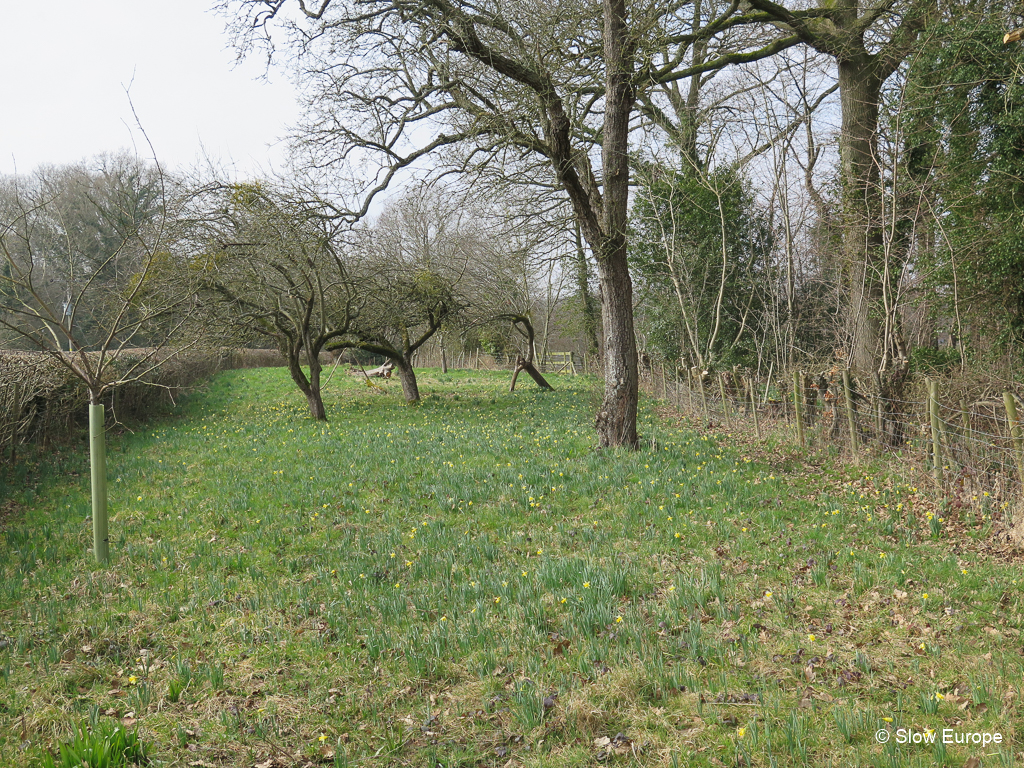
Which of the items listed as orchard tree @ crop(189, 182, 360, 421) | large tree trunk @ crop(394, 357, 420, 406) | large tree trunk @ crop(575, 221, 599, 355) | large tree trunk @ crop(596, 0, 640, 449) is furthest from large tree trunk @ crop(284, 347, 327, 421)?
large tree trunk @ crop(575, 221, 599, 355)

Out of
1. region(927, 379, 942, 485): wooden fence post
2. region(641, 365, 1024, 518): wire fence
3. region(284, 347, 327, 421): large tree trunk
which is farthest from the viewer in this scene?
region(284, 347, 327, 421): large tree trunk

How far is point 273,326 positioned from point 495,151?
28.5 feet

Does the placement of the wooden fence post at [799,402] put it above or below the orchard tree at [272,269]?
below

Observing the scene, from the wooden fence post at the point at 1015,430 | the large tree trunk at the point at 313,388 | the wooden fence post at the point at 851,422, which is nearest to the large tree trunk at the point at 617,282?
the wooden fence post at the point at 851,422

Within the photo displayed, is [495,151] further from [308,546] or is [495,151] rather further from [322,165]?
[308,546]

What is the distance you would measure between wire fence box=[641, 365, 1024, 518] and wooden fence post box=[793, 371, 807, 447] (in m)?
0.02

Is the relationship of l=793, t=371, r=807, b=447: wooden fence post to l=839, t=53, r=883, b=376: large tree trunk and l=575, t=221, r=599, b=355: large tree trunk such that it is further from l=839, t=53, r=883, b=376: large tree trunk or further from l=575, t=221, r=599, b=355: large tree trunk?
l=575, t=221, r=599, b=355: large tree trunk

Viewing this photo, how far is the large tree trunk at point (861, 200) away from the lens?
1173cm

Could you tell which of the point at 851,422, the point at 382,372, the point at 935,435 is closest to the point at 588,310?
the point at 382,372

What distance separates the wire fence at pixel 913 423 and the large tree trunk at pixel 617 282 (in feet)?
8.50

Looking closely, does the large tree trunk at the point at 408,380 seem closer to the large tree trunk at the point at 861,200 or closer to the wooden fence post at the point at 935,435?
the large tree trunk at the point at 861,200

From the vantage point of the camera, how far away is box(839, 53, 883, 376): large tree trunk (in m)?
11.7

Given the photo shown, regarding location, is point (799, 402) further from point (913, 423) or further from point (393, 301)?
point (393, 301)

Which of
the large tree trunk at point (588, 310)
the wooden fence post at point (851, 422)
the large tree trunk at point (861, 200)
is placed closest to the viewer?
the wooden fence post at point (851, 422)
